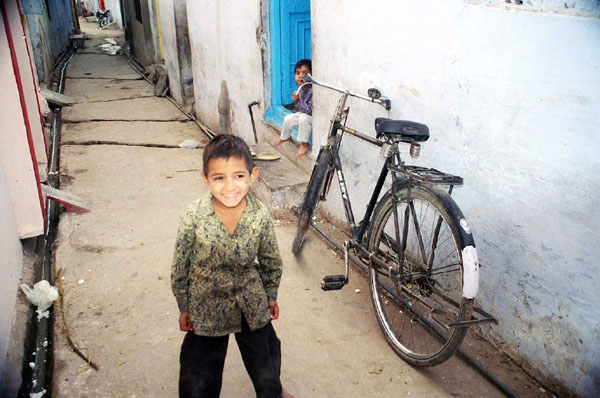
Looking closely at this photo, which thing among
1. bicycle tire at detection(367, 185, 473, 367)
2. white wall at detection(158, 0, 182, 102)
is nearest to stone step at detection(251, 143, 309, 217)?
bicycle tire at detection(367, 185, 473, 367)

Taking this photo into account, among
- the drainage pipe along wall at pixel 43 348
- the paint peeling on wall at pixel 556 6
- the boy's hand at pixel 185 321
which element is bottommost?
the drainage pipe along wall at pixel 43 348

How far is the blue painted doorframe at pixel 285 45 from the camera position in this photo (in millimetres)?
5328

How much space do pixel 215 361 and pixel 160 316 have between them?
A: 1.24m

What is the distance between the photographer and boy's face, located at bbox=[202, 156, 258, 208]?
1925mm

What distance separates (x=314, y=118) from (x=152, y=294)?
7.09ft

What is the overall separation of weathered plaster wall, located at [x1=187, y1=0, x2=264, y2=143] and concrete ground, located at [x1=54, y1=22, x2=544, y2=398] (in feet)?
3.67

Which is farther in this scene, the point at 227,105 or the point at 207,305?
the point at 227,105

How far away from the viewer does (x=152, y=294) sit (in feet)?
11.8

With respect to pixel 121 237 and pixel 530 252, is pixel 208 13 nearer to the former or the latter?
pixel 121 237

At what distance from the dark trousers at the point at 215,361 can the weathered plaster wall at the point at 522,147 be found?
138 cm

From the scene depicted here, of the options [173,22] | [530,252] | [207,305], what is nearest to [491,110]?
[530,252]

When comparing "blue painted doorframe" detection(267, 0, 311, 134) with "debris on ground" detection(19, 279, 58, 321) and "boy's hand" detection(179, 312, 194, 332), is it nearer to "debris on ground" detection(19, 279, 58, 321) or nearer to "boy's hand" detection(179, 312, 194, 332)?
"debris on ground" detection(19, 279, 58, 321)

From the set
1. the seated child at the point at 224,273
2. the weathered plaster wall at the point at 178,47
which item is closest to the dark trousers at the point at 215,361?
the seated child at the point at 224,273

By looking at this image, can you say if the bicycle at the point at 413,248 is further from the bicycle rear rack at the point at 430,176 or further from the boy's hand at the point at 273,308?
the boy's hand at the point at 273,308
